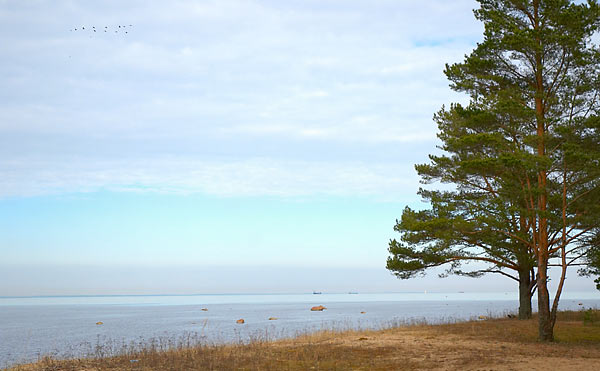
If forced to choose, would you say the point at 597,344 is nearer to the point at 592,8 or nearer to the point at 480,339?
the point at 480,339

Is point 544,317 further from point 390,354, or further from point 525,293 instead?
point 525,293

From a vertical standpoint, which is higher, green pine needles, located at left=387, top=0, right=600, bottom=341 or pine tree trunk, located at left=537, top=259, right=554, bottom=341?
green pine needles, located at left=387, top=0, right=600, bottom=341

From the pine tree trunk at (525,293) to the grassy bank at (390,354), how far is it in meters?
4.61

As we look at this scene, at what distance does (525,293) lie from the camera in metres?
28.7

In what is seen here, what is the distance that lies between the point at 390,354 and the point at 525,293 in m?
14.8

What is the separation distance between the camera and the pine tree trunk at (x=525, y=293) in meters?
28.6

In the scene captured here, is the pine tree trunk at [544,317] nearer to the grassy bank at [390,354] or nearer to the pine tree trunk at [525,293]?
the grassy bank at [390,354]

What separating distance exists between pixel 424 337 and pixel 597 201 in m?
9.11

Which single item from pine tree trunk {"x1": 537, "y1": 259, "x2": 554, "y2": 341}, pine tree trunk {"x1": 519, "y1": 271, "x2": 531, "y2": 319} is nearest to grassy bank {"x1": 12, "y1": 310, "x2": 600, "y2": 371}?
pine tree trunk {"x1": 537, "y1": 259, "x2": 554, "y2": 341}

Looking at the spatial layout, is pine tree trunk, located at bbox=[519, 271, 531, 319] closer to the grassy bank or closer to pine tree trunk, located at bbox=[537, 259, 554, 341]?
the grassy bank

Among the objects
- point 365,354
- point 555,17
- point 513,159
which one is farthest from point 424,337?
point 555,17

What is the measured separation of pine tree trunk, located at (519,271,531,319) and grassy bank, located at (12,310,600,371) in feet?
15.1

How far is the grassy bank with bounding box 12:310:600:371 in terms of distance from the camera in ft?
48.7

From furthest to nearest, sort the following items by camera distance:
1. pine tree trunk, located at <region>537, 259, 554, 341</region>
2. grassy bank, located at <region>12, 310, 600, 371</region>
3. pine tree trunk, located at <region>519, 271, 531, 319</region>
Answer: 1. pine tree trunk, located at <region>519, 271, 531, 319</region>
2. pine tree trunk, located at <region>537, 259, 554, 341</region>
3. grassy bank, located at <region>12, 310, 600, 371</region>
